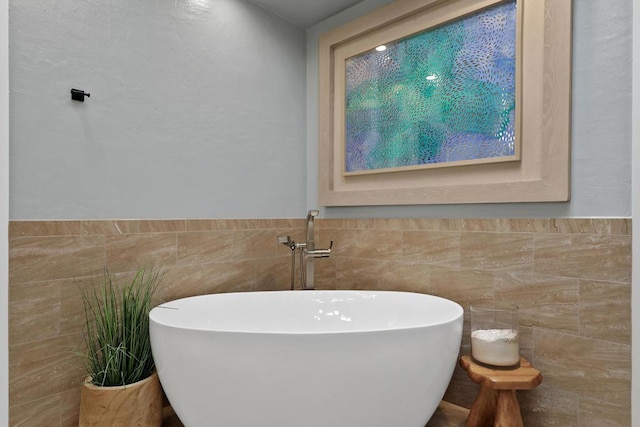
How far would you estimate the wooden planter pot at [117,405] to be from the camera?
1.28m

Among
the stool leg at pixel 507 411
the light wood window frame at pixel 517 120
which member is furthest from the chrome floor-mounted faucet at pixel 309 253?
the stool leg at pixel 507 411

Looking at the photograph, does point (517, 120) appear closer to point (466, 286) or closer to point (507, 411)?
point (466, 286)

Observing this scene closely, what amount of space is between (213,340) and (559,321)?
1.28m

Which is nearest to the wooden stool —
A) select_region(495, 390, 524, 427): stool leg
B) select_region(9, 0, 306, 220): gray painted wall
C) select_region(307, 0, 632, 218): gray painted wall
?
select_region(495, 390, 524, 427): stool leg

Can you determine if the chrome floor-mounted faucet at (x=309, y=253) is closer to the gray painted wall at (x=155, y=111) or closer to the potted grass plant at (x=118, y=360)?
the gray painted wall at (x=155, y=111)

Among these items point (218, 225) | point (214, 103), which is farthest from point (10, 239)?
point (214, 103)

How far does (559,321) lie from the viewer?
141 centimetres

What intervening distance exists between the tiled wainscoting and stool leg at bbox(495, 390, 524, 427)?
22cm

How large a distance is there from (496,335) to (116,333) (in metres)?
1.45

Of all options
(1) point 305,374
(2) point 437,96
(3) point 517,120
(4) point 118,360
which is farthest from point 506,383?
(4) point 118,360

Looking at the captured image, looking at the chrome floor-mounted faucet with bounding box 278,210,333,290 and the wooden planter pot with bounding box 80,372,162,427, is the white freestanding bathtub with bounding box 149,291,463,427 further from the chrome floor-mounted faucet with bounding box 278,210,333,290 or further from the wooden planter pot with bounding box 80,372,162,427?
the chrome floor-mounted faucet with bounding box 278,210,333,290

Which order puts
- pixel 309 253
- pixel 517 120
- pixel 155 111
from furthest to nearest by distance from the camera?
pixel 309 253 → pixel 155 111 → pixel 517 120

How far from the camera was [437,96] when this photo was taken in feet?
5.91

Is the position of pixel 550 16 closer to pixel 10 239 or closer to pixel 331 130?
pixel 331 130
